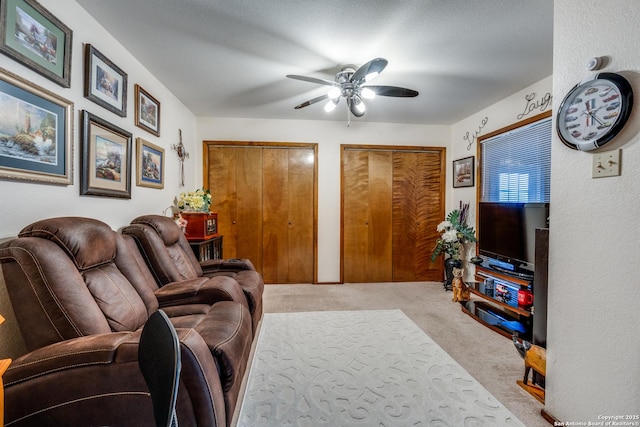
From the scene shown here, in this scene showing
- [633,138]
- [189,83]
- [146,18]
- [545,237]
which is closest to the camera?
[633,138]

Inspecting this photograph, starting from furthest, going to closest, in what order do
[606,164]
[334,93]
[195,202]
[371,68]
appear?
[195,202]
[334,93]
[371,68]
[606,164]

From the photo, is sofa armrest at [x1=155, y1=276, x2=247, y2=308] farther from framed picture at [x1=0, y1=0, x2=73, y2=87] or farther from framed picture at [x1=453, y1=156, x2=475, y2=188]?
framed picture at [x1=453, y1=156, x2=475, y2=188]

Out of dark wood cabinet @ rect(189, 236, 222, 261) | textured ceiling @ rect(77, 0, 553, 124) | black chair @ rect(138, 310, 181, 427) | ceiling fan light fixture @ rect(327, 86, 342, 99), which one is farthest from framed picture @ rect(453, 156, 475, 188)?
black chair @ rect(138, 310, 181, 427)

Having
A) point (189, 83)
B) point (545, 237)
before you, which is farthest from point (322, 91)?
point (545, 237)

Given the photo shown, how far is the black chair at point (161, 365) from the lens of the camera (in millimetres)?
438

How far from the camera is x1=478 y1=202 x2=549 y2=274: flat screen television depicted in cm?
264

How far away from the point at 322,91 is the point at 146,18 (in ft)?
5.62

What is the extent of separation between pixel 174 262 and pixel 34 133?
4.07 ft

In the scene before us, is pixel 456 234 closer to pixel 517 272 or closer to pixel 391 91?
pixel 517 272

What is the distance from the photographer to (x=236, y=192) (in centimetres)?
408

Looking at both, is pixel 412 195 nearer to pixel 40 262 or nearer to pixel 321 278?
pixel 321 278

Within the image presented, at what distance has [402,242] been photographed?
4305 millimetres

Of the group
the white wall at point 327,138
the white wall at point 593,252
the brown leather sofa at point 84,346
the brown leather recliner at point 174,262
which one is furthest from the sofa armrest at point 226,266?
the white wall at point 593,252

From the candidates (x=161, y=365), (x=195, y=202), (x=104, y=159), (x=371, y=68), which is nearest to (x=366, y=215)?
(x=195, y=202)
